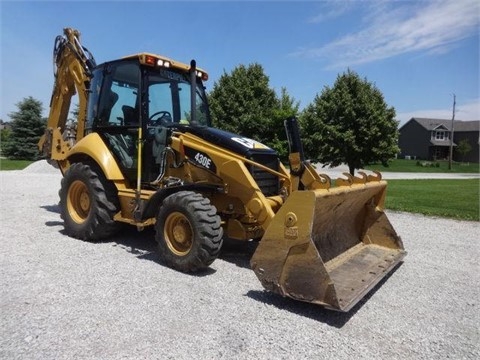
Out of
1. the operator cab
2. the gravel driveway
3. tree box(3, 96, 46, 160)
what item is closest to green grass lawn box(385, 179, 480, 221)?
the gravel driveway

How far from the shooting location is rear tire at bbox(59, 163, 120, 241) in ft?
21.3

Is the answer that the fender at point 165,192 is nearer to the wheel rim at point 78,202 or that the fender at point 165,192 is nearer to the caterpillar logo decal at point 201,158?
the caterpillar logo decal at point 201,158

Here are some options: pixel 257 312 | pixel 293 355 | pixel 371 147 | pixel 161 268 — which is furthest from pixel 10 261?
pixel 371 147

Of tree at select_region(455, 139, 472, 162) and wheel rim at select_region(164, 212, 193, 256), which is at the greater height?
tree at select_region(455, 139, 472, 162)

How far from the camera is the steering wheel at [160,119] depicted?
6363 mm

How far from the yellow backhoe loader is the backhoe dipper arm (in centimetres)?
11

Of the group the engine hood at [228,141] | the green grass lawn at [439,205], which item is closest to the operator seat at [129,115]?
the engine hood at [228,141]

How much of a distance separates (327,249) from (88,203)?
407 centimetres

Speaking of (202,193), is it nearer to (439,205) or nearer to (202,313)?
(202,313)

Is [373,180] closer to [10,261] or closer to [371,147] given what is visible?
[10,261]

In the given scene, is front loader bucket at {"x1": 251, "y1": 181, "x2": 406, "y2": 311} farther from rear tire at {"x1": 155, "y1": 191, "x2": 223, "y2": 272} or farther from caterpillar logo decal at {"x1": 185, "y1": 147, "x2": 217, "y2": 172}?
caterpillar logo decal at {"x1": 185, "y1": 147, "x2": 217, "y2": 172}

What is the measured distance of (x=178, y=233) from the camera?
5418 mm

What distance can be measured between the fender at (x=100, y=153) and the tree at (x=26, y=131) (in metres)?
28.6

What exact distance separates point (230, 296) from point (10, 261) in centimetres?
317
